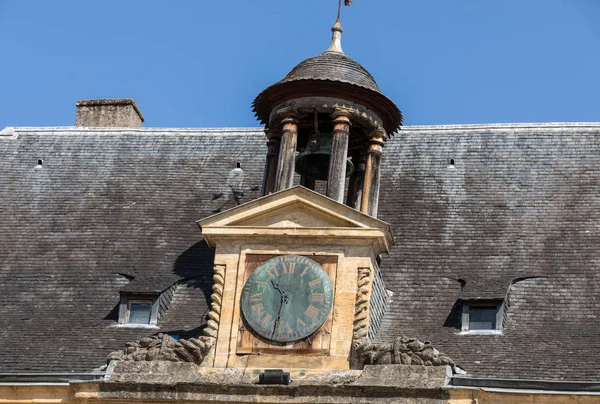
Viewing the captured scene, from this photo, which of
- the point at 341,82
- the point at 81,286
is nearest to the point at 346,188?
the point at 341,82

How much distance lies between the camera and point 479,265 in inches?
1021

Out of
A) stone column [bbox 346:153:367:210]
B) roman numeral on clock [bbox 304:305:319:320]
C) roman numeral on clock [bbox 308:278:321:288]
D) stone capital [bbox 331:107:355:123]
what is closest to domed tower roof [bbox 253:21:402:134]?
stone capital [bbox 331:107:355:123]

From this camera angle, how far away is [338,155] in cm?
2569

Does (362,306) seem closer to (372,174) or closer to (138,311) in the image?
(372,174)

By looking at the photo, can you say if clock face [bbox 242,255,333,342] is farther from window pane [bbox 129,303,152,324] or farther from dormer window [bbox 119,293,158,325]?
window pane [bbox 129,303,152,324]

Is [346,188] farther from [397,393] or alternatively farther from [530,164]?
[397,393]

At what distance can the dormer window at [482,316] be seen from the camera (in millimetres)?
24672

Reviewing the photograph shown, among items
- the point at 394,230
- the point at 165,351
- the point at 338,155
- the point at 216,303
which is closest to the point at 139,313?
the point at 216,303

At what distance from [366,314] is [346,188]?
4.28 m

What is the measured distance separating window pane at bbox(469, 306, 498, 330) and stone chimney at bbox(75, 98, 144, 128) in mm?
9558

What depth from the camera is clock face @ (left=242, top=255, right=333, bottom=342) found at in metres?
24.0

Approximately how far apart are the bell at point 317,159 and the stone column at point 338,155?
0.51 meters

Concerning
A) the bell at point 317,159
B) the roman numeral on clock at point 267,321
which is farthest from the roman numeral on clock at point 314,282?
the bell at point 317,159

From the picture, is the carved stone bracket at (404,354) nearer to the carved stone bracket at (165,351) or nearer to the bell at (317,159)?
the carved stone bracket at (165,351)
